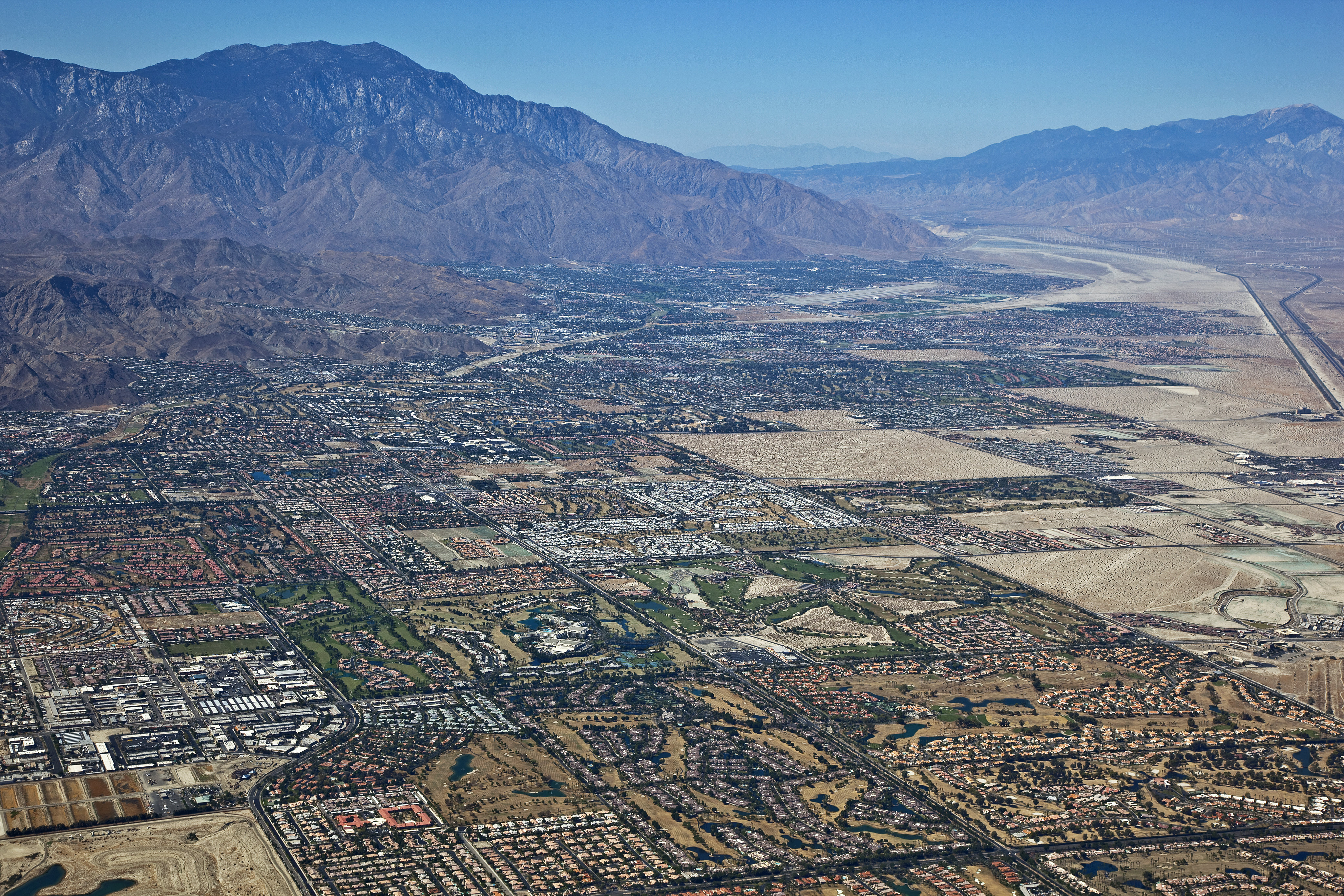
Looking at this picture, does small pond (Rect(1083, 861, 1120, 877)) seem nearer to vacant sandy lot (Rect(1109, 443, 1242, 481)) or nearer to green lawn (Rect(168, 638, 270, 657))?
green lawn (Rect(168, 638, 270, 657))

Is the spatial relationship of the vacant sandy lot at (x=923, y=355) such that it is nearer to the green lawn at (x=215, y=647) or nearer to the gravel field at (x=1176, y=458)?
the gravel field at (x=1176, y=458)

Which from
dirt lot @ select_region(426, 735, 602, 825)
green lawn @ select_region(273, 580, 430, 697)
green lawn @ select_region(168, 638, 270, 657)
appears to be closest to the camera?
dirt lot @ select_region(426, 735, 602, 825)

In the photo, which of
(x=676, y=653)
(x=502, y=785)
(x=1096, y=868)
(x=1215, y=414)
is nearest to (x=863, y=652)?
(x=676, y=653)

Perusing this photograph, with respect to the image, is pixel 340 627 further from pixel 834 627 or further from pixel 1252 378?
pixel 1252 378

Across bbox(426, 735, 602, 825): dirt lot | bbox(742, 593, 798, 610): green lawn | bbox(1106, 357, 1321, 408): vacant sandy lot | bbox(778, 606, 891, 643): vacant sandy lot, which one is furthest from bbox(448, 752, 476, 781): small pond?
bbox(1106, 357, 1321, 408): vacant sandy lot

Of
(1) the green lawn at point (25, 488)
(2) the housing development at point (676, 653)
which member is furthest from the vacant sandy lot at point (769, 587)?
(1) the green lawn at point (25, 488)

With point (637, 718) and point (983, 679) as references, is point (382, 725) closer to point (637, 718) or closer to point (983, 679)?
point (637, 718)

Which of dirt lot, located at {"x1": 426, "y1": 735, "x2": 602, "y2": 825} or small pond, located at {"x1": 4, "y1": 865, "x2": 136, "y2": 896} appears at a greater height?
small pond, located at {"x1": 4, "y1": 865, "x2": 136, "y2": 896}
